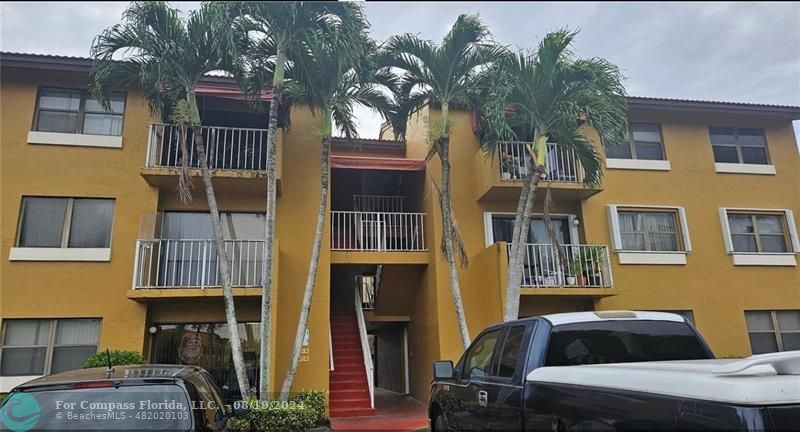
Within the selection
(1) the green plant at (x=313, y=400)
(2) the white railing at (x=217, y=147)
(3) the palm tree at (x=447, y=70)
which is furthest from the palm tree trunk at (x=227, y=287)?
(3) the palm tree at (x=447, y=70)

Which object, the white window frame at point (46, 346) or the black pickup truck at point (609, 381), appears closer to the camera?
the black pickup truck at point (609, 381)

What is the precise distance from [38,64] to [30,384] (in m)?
9.74

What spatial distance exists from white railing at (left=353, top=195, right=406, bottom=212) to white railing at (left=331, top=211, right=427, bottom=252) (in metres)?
1.16

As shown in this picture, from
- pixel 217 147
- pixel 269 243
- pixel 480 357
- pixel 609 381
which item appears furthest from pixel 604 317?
pixel 217 147

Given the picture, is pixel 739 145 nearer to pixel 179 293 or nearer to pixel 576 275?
pixel 576 275

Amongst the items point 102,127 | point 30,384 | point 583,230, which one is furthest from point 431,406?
point 102,127

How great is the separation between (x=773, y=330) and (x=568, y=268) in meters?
6.60

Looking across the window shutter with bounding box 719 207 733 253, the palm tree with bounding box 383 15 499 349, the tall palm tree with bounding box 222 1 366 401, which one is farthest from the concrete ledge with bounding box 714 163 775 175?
the tall palm tree with bounding box 222 1 366 401

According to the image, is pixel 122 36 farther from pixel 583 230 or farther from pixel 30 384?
pixel 583 230

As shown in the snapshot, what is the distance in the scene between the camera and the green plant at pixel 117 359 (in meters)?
9.45

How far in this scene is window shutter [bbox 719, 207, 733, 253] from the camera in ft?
44.8

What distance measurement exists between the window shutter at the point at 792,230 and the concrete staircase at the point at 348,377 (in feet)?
41.0

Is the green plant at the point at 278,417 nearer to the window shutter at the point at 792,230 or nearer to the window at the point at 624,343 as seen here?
the window at the point at 624,343

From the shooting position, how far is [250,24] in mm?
9461
